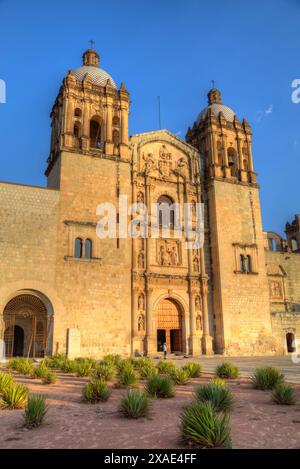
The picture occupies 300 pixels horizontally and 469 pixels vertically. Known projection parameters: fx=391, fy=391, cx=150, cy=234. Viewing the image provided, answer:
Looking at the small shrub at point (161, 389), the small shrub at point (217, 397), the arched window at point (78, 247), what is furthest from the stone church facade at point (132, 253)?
the small shrub at point (217, 397)

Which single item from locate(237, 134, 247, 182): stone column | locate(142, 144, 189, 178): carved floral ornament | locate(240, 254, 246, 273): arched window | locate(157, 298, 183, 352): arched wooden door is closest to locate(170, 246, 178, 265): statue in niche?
locate(157, 298, 183, 352): arched wooden door

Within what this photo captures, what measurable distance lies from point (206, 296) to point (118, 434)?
71.6 feet

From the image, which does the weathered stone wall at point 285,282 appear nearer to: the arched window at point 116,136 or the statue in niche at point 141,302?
the statue in niche at point 141,302

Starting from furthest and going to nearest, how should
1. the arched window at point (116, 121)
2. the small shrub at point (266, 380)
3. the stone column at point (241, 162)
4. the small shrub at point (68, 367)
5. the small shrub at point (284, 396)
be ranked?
the stone column at point (241, 162)
the arched window at point (116, 121)
the small shrub at point (68, 367)
the small shrub at point (266, 380)
the small shrub at point (284, 396)

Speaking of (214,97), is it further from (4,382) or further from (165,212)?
(4,382)

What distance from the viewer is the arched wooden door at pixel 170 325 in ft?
85.3

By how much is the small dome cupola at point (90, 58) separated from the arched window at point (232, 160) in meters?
12.8

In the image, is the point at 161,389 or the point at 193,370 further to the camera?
the point at 193,370

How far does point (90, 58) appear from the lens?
3116 cm

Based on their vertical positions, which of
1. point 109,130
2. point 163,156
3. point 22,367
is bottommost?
point 22,367

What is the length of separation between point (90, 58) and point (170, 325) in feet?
70.9

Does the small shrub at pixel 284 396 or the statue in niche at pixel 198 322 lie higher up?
the statue in niche at pixel 198 322

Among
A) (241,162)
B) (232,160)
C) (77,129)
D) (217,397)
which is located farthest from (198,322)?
(217,397)
